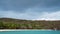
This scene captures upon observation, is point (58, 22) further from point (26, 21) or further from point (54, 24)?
point (26, 21)

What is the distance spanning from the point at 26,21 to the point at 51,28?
1415 centimetres

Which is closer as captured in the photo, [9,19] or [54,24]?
[54,24]

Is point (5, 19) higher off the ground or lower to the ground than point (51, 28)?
higher

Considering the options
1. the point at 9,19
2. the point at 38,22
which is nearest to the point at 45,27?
the point at 38,22

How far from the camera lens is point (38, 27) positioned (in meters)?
69.6

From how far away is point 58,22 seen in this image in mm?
Answer: 82000

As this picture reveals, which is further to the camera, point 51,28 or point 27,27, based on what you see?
point 51,28

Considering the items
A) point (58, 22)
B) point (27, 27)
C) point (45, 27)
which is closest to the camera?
point (27, 27)

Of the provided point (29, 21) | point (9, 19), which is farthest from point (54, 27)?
point (9, 19)

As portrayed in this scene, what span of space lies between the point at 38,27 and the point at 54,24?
11058 mm

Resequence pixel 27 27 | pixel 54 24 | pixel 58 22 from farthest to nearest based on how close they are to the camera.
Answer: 1. pixel 58 22
2. pixel 54 24
3. pixel 27 27

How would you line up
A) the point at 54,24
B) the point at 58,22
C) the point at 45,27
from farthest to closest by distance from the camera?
the point at 58,22 → the point at 54,24 → the point at 45,27

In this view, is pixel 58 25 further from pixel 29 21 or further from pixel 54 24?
pixel 29 21

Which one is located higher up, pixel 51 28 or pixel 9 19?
pixel 9 19
